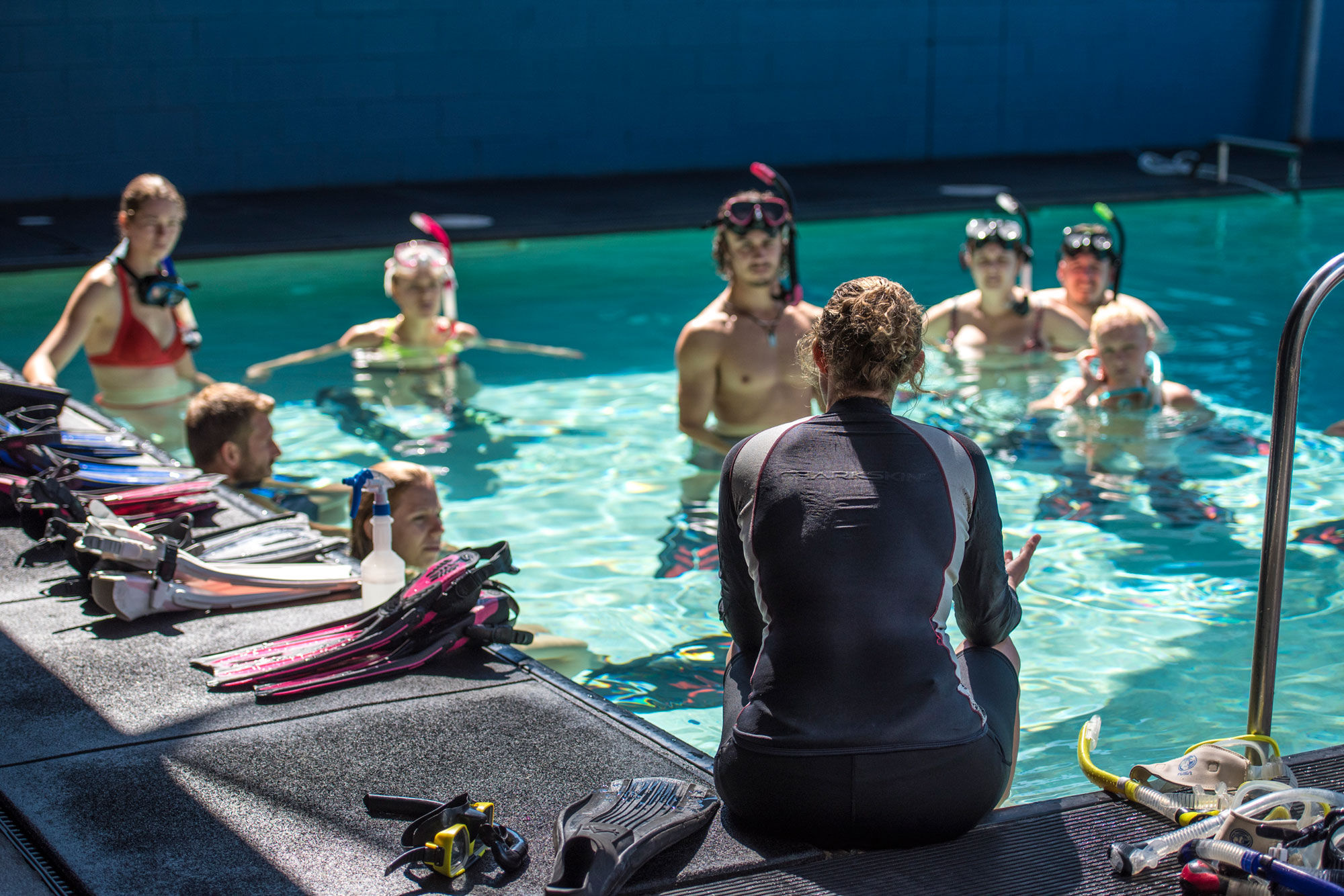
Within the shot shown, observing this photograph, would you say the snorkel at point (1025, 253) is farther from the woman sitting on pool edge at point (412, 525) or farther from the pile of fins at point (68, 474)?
the pile of fins at point (68, 474)

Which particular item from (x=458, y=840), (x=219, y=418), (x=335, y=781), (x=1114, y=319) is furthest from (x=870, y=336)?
(x=1114, y=319)

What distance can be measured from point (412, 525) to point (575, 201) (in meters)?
9.97

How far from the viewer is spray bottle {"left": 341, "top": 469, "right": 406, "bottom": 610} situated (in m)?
3.96

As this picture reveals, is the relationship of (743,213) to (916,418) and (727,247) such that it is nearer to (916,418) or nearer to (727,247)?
(727,247)

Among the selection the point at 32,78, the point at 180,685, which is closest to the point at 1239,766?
the point at 180,685

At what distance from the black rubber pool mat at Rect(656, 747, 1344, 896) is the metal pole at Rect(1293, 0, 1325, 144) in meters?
18.3

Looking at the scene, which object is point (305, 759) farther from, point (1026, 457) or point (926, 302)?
point (926, 302)

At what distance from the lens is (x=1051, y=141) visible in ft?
61.4

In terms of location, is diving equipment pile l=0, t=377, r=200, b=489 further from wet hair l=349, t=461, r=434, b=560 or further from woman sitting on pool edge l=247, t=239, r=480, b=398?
woman sitting on pool edge l=247, t=239, r=480, b=398

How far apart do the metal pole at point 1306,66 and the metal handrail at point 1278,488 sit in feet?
57.6

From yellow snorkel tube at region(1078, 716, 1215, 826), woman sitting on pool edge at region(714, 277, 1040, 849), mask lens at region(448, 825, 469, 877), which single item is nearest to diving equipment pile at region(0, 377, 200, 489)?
mask lens at region(448, 825, 469, 877)

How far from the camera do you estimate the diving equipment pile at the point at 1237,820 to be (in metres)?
2.52

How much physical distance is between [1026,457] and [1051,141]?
12.7 m

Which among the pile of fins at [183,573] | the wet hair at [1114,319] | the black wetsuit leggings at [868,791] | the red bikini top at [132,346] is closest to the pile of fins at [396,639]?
the pile of fins at [183,573]
